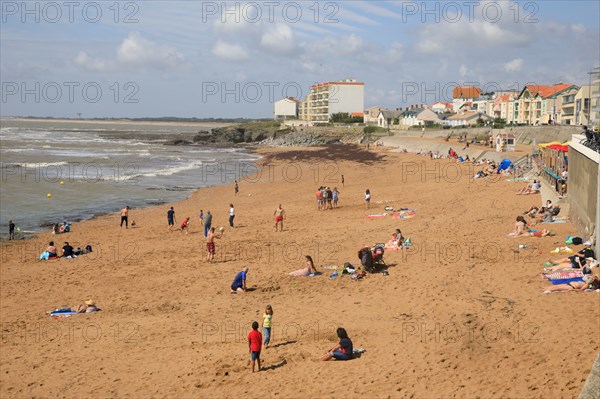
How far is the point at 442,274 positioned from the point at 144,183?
29806 mm

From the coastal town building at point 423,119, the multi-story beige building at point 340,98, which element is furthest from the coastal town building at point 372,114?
the coastal town building at point 423,119

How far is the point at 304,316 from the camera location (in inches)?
453

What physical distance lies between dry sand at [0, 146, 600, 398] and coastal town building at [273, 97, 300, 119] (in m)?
126

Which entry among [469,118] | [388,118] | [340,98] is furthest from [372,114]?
[469,118]

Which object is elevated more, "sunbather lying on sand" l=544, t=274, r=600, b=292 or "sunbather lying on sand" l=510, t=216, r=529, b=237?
"sunbather lying on sand" l=510, t=216, r=529, b=237

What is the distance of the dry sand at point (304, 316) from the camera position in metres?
8.53

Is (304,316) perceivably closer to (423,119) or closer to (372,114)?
(423,119)

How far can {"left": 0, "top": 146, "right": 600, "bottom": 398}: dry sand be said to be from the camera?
8531 mm

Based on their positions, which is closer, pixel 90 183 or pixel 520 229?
pixel 520 229

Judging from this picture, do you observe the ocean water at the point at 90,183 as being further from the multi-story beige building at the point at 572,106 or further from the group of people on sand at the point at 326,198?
the multi-story beige building at the point at 572,106

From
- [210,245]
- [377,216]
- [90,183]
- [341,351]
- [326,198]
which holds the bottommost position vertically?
[341,351]

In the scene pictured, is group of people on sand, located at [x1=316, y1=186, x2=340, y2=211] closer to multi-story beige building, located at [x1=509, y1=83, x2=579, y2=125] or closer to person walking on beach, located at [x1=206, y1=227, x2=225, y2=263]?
person walking on beach, located at [x1=206, y1=227, x2=225, y2=263]

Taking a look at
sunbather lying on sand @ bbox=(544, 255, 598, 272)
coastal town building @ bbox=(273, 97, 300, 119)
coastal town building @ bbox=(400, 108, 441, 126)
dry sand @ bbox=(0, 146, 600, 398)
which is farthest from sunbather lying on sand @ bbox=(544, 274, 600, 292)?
coastal town building @ bbox=(273, 97, 300, 119)

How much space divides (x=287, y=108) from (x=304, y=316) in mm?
137400
